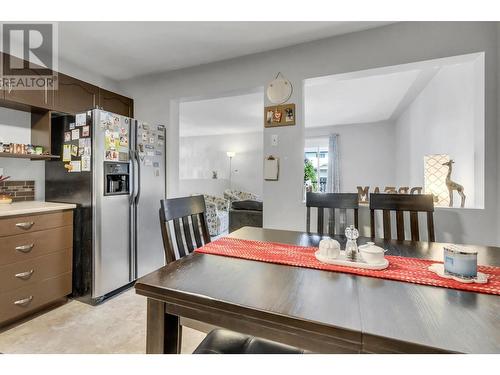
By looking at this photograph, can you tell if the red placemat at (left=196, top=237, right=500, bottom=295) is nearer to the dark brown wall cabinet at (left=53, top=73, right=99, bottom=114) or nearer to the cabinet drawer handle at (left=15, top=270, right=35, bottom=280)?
the cabinet drawer handle at (left=15, top=270, right=35, bottom=280)

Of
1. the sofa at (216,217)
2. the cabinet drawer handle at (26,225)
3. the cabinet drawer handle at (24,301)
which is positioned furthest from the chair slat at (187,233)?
the sofa at (216,217)

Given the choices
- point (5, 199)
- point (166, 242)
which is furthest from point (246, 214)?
point (166, 242)

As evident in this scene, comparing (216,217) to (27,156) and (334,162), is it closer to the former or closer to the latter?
(27,156)

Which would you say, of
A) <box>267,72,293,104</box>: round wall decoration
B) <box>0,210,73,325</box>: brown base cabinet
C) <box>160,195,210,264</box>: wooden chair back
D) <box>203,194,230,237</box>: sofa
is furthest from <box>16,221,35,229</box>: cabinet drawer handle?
<box>203,194,230,237</box>: sofa

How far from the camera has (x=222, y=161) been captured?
774 centimetres

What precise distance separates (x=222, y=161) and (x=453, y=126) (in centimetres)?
578

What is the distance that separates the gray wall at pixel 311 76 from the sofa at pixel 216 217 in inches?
70.7

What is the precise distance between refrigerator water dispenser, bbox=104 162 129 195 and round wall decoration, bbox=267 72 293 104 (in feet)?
5.06

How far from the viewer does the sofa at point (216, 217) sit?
16.0 feet

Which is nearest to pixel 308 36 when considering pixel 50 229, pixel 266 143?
pixel 266 143

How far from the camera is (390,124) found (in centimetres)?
609
